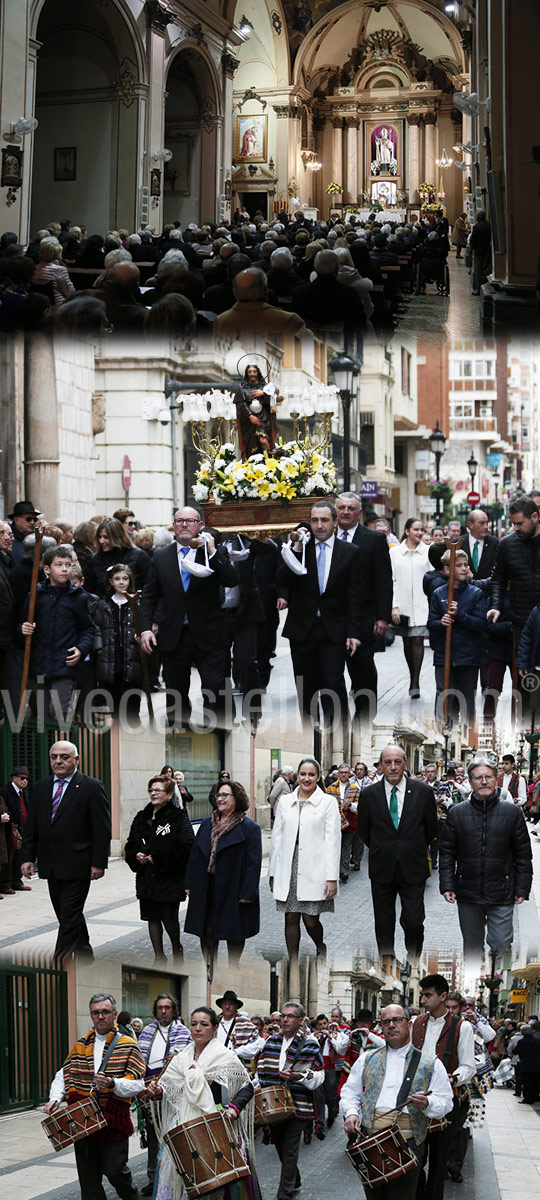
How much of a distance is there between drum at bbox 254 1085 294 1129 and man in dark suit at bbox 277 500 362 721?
262cm

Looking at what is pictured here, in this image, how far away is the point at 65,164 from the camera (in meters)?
35.2

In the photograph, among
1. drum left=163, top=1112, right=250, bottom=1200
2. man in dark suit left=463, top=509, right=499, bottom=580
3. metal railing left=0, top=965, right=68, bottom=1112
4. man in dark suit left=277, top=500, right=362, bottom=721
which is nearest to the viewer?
drum left=163, top=1112, right=250, bottom=1200

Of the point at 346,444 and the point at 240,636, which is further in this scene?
the point at 346,444

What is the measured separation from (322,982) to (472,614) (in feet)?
8.21

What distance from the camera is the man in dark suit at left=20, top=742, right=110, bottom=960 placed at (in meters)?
8.21

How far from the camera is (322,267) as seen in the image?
11102 mm

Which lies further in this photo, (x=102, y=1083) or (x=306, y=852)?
(x=306, y=852)

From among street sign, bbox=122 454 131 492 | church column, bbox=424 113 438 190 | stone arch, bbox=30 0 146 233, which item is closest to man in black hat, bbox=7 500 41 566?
street sign, bbox=122 454 131 492

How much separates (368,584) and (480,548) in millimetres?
1029

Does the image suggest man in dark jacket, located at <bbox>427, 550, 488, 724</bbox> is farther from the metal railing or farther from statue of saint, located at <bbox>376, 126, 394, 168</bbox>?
statue of saint, located at <bbox>376, 126, 394, 168</bbox>

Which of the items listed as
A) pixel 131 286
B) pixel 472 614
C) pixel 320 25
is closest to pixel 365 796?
pixel 472 614

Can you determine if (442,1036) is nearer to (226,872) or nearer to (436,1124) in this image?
(436,1124)

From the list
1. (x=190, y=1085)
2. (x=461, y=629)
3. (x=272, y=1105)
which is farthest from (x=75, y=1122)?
(x=461, y=629)

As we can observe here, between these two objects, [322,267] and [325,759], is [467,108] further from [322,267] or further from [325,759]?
[325,759]
